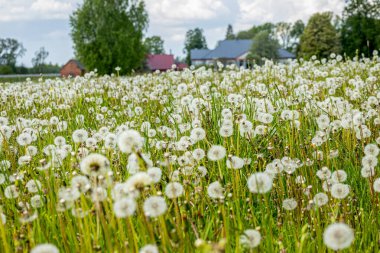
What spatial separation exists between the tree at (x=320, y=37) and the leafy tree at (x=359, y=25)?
2.46m

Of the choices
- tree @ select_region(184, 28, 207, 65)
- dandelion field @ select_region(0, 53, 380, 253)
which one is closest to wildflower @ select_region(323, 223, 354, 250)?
dandelion field @ select_region(0, 53, 380, 253)

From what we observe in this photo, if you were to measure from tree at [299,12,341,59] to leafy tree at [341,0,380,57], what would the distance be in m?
2.46

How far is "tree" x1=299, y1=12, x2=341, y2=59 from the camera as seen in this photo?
64438 mm

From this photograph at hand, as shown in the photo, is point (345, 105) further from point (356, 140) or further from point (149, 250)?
point (149, 250)

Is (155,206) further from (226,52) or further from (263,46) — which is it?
(226,52)

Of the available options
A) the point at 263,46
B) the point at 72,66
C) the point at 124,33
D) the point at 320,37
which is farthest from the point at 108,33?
Answer: the point at 72,66

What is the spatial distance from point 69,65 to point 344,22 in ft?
187

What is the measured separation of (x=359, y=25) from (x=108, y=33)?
102 feet

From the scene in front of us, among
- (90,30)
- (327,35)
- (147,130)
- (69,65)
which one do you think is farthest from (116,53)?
(147,130)

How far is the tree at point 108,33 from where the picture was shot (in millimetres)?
53906

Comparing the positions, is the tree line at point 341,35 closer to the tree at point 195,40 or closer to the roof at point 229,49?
the roof at point 229,49

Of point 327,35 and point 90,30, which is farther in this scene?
point 327,35

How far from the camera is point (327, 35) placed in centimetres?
6581

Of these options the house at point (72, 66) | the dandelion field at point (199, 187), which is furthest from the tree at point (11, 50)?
the dandelion field at point (199, 187)
